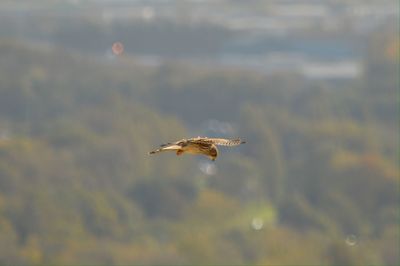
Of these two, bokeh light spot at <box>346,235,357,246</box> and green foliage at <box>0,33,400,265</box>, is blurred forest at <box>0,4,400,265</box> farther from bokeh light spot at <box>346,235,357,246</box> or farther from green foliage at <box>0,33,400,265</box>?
bokeh light spot at <box>346,235,357,246</box>

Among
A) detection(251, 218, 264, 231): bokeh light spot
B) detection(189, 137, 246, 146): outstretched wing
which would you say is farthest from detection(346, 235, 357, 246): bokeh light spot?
detection(189, 137, 246, 146): outstretched wing

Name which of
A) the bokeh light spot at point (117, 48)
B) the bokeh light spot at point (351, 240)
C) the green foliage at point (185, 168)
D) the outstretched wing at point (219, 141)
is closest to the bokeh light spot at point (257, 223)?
the green foliage at point (185, 168)

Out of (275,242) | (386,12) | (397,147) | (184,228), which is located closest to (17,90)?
(184,228)

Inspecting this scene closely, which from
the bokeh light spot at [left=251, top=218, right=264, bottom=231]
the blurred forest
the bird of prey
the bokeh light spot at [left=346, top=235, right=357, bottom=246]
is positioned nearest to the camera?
the bird of prey

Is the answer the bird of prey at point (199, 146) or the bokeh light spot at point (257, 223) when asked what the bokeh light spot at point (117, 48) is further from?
the bird of prey at point (199, 146)

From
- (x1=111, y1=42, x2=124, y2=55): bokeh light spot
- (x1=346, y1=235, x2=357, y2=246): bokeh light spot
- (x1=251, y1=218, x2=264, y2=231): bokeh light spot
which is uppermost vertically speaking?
(x1=111, y1=42, x2=124, y2=55): bokeh light spot

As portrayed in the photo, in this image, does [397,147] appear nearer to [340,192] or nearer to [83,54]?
[340,192]

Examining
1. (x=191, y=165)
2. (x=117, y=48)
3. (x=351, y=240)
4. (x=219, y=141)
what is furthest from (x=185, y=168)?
(x=219, y=141)
